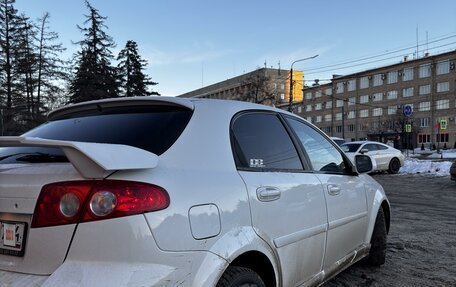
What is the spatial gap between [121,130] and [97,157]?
0.69m

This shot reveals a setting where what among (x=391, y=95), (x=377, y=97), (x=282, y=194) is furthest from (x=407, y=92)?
(x=282, y=194)

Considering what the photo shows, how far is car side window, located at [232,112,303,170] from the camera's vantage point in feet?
9.34

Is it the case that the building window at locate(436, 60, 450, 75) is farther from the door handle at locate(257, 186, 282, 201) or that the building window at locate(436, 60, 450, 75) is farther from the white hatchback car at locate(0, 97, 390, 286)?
the door handle at locate(257, 186, 282, 201)

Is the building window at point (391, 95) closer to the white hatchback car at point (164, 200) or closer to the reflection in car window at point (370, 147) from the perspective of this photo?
the reflection in car window at point (370, 147)

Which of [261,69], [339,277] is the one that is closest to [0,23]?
[261,69]

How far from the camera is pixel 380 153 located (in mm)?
19531

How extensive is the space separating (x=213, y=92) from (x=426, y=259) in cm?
9887

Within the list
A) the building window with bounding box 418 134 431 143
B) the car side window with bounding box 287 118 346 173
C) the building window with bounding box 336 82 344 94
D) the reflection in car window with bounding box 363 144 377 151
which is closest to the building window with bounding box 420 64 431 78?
the building window with bounding box 418 134 431 143

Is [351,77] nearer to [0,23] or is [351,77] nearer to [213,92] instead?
[213,92]

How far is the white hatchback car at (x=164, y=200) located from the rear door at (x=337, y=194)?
35 mm

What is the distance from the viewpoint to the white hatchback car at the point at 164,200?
2000 mm

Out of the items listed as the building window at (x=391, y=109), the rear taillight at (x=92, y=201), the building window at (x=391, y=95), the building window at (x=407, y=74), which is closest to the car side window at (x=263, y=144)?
the rear taillight at (x=92, y=201)

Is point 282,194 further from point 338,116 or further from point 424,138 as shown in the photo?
point 338,116

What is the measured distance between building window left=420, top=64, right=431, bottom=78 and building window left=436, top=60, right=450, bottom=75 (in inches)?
69.5
